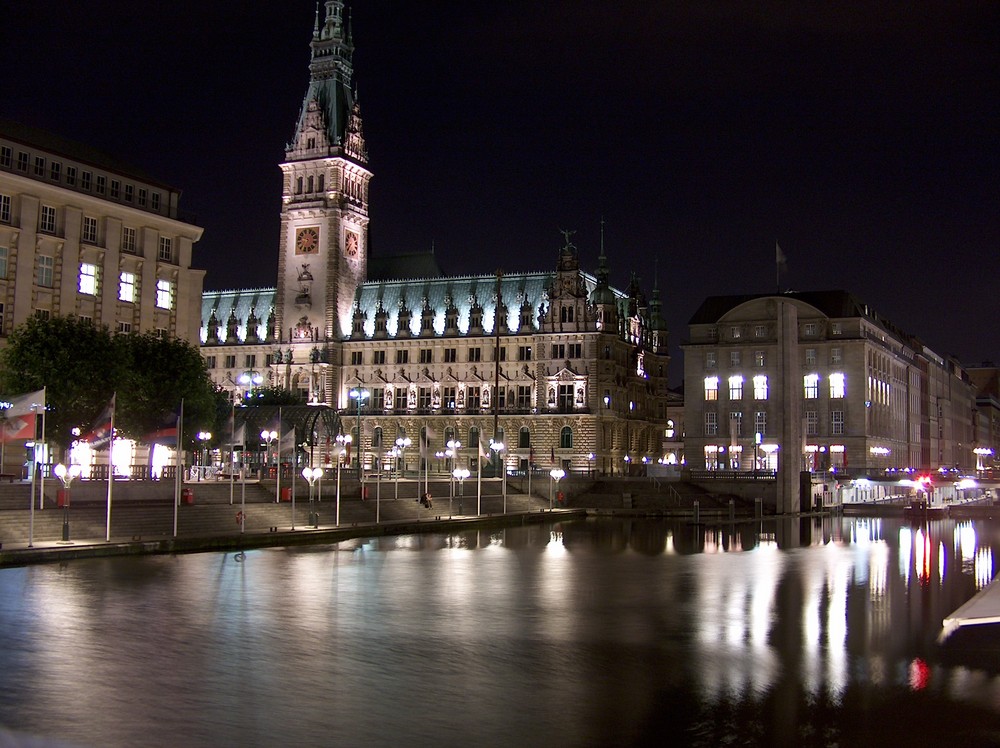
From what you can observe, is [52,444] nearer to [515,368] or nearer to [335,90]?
[515,368]

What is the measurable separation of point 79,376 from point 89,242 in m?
19.0

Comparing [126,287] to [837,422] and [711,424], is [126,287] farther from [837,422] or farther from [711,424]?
[837,422]

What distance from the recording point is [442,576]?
4900 centimetres

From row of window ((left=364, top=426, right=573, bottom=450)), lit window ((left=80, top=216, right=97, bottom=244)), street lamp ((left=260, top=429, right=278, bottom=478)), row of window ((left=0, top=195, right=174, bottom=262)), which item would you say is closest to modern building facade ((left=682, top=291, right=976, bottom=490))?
row of window ((left=364, top=426, right=573, bottom=450))

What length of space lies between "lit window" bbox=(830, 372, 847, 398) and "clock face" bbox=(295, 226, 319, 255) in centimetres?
7321

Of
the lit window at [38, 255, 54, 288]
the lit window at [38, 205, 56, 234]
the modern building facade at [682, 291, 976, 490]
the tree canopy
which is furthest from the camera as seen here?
the modern building facade at [682, 291, 976, 490]

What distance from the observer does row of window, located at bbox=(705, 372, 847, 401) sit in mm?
142125

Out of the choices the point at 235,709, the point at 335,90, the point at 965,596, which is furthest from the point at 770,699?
the point at 335,90

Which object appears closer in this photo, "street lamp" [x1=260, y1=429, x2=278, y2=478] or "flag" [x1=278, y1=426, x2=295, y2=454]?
"flag" [x1=278, y1=426, x2=295, y2=454]

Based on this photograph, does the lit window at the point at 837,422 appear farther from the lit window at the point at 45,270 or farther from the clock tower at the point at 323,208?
the lit window at the point at 45,270

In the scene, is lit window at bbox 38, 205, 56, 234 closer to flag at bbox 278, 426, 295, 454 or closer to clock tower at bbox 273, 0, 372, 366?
flag at bbox 278, 426, 295, 454

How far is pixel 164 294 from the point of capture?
8981 centimetres

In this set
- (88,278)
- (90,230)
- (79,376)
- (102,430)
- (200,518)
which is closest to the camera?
(102,430)

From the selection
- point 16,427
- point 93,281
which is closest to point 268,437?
point 93,281
